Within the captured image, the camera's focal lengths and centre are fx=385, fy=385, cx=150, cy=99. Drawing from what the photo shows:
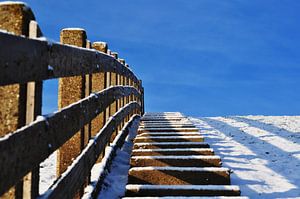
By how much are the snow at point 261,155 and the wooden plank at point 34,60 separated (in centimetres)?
301

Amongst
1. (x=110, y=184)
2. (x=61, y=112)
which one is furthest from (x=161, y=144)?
(x=61, y=112)

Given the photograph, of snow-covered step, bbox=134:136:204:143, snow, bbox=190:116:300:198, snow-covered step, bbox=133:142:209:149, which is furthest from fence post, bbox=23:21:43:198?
snow-covered step, bbox=134:136:204:143

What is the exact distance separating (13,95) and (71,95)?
A: 2041 millimetres

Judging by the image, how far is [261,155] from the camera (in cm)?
757

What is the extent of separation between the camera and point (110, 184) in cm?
462

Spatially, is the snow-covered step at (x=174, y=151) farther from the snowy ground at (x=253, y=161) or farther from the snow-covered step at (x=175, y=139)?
the snow-covered step at (x=175, y=139)

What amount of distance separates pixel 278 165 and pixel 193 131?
1.60 meters

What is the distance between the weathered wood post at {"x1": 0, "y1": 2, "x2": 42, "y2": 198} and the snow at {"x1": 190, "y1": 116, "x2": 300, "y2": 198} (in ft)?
10.9

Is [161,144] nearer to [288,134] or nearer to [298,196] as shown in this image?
[298,196]

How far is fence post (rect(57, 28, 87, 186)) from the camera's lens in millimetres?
4020

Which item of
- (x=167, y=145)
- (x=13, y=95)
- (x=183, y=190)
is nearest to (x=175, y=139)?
(x=167, y=145)

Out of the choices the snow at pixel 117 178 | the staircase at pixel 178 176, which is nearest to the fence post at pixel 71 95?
the snow at pixel 117 178

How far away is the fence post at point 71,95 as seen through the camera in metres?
4.02

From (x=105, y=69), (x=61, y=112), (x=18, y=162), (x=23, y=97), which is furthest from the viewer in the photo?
(x=105, y=69)
